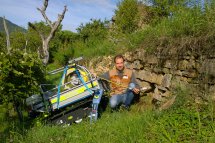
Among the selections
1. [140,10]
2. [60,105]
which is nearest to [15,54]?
[60,105]

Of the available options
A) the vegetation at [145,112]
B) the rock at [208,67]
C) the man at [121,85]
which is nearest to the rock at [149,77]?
the man at [121,85]

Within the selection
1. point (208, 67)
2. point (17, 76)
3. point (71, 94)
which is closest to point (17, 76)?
point (17, 76)

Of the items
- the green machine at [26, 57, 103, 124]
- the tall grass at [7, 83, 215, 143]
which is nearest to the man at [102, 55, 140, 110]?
the green machine at [26, 57, 103, 124]

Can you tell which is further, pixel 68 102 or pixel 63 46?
pixel 63 46

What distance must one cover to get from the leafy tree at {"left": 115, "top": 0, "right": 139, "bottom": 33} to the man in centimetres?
577

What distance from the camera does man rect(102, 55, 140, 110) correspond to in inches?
291

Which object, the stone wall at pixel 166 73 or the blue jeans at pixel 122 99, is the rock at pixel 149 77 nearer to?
the stone wall at pixel 166 73

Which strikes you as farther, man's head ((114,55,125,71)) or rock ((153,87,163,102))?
man's head ((114,55,125,71))

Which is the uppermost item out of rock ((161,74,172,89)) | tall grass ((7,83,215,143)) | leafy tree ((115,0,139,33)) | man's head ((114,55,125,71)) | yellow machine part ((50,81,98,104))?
leafy tree ((115,0,139,33))

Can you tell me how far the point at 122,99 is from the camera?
24.4 ft

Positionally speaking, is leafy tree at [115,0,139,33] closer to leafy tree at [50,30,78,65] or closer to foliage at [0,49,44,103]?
leafy tree at [50,30,78,65]

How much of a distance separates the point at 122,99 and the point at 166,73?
3.55 feet

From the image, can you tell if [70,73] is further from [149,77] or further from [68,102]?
[149,77]

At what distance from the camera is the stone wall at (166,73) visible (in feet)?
19.7
